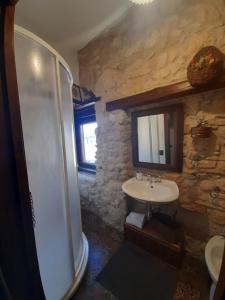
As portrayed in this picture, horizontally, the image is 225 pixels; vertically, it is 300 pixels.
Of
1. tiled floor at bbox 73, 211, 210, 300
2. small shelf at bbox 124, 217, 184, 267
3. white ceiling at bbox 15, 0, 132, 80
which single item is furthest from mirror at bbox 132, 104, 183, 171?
white ceiling at bbox 15, 0, 132, 80

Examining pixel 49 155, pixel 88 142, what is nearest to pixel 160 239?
pixel 49 155

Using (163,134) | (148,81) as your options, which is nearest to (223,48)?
(148,81)

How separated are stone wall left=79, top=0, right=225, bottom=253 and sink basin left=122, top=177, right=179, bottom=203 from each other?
12 centimetres

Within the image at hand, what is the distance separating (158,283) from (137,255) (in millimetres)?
336

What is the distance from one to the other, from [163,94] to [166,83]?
0.60ft

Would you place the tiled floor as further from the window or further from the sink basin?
the window

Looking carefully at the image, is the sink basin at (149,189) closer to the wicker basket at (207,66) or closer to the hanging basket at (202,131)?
the hanging basket at (202,131)

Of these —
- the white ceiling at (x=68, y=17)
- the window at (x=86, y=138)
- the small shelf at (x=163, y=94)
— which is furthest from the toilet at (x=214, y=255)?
the white ceiling at (x=68, y=17)

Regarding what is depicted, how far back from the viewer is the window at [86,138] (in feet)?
8.30

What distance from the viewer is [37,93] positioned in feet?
3.24

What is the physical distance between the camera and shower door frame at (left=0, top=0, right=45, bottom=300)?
52 cm

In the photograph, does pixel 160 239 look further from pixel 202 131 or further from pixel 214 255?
pixel 202 131

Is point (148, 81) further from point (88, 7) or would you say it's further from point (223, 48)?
point (88, 7)

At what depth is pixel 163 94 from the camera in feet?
4.99
